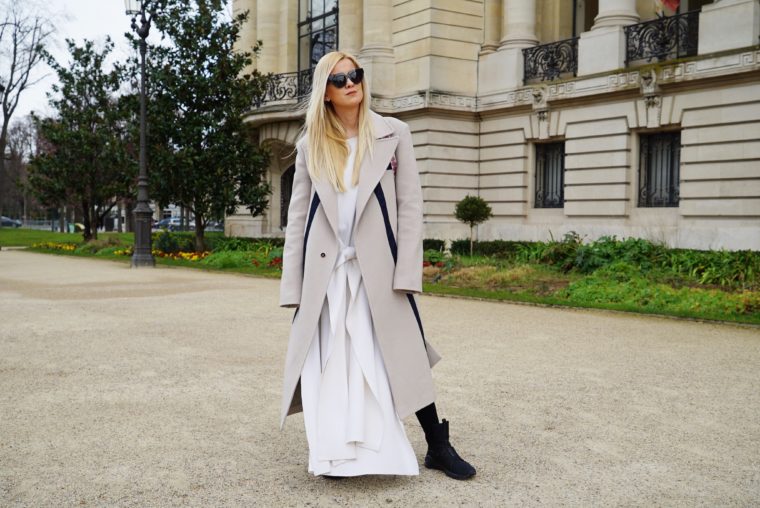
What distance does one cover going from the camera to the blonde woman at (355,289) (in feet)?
12.8

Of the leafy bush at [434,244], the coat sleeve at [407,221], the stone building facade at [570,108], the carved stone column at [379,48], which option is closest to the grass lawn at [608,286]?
the stone building facade at [570,108]

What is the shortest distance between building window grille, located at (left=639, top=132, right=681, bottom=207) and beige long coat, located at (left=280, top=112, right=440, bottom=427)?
1731 cm

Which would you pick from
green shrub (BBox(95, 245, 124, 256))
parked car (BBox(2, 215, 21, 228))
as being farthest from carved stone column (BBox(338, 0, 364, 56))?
parked car (BBox(2, 215, 21, 228))

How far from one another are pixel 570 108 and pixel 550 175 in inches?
87.7

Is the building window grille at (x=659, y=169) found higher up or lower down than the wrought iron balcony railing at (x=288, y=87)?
lower down

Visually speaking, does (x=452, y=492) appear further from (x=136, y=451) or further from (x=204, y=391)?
(x=204, y=391)

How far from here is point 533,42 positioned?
23875 mm

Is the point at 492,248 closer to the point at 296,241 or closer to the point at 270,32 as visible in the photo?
the point at 270,32

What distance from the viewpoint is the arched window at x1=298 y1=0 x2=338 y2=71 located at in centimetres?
2888

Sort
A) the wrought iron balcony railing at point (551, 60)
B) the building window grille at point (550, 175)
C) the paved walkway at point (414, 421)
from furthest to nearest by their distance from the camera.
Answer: the building window grille at point (550, 175) → the wrought iron balcony railing at point (551, 60) → the paved walkway at point (414, 421)

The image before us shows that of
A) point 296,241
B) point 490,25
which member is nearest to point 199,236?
point 490,25

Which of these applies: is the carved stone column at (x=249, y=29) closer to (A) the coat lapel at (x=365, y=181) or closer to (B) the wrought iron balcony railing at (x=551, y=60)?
(B) the wrought iron balcony railing at (x=551, y=60)

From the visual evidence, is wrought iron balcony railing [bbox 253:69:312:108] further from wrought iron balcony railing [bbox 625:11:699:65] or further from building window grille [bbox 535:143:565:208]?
wrought iron balcony railing [bbox 625:11:699:65]

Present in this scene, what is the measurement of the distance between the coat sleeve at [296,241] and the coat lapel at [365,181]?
136 millimetres
